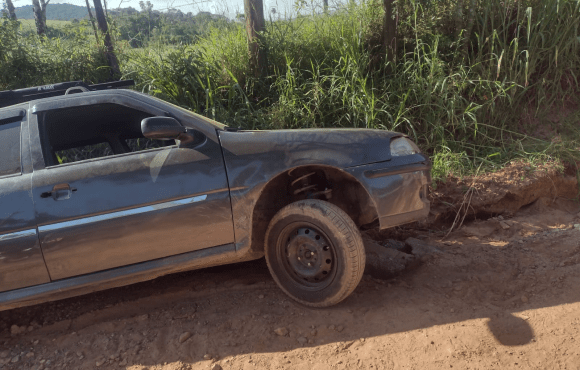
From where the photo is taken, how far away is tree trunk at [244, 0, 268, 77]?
19.6 feet

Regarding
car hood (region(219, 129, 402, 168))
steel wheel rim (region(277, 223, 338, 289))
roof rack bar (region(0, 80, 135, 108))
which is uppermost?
roof rack bar (region(0, 80, 135, 108))

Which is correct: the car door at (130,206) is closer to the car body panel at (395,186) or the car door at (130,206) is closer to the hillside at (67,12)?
the car body panel at (395,186)

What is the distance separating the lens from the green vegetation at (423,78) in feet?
17.1

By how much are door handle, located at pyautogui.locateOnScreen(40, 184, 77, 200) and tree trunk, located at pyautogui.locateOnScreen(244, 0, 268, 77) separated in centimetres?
357

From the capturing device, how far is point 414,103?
5371mm

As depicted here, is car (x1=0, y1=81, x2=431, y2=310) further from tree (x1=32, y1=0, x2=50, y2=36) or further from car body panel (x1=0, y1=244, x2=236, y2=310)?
tree (x1=32, y1=0, x2=50, y2=36)

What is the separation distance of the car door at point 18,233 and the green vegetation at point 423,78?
296cm

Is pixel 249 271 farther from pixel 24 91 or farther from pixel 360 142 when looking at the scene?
pixel 24 91

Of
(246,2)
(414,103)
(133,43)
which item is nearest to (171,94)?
(246,2)

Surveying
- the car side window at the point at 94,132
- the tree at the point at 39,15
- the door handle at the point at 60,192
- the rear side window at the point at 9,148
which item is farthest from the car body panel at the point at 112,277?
the tree at the point at 39,15

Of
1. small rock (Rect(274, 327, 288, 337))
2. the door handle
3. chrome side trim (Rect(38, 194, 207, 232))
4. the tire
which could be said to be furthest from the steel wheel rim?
the door handle

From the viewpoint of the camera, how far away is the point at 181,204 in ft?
9.57

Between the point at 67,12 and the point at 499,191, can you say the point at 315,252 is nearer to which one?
the point at 499,191

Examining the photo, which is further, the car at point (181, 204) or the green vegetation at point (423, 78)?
the green vegetation at point (423, 78)
